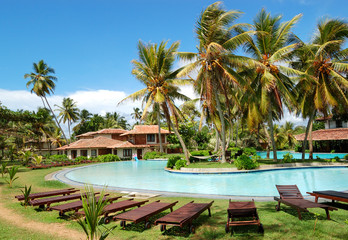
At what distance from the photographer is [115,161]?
3266 centimetres

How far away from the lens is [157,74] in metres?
17.4

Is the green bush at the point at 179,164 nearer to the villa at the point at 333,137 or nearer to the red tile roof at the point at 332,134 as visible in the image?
the villa at the point at 333,137

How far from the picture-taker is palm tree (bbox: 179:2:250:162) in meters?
15.2

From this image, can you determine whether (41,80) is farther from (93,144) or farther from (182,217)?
(182,217)

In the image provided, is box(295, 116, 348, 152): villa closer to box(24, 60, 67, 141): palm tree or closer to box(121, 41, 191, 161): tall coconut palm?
box(121, 41, 191, 161): tall coconut palm

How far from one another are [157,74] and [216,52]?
4.52 m

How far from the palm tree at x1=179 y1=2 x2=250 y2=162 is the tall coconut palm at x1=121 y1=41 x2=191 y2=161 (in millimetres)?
1657

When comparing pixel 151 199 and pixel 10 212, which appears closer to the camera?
pixel 10 212

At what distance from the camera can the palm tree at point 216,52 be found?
15180 mm

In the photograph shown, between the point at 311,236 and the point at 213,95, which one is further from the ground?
the point at 213,95

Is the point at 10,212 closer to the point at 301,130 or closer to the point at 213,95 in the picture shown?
the point at 213,95

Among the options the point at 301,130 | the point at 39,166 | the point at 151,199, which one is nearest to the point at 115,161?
the point at 39,166

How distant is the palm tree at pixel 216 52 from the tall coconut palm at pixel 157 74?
1657 millimetres

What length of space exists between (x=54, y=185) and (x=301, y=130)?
47.7 m
